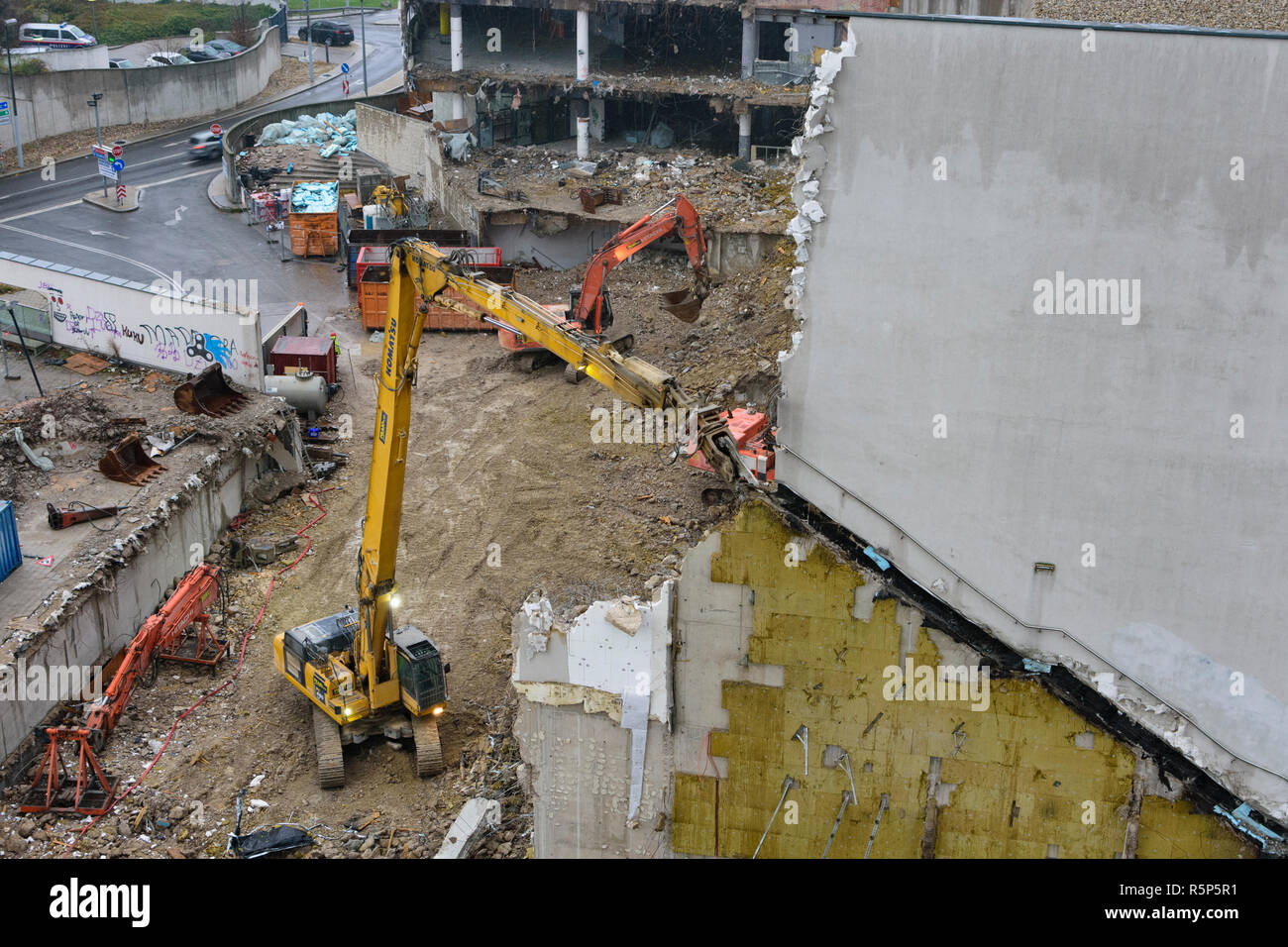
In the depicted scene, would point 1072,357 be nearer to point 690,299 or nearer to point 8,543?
point 8,543

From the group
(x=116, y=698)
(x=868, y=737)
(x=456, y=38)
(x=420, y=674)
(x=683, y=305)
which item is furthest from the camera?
(x=456, y=38)

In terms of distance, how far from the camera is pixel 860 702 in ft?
36.6

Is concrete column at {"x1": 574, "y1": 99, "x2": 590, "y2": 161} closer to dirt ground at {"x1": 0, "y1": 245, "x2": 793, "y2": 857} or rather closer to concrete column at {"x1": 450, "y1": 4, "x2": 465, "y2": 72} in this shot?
concrete column at {"x1": 450, "y1": 4, "x2": 465, "y2": 72}

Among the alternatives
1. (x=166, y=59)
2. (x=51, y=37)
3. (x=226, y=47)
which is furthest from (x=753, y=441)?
(x=51, y=37)

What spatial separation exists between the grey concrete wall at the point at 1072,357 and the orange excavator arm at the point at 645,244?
16.8 m

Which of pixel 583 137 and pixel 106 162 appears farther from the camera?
pixel 583 137

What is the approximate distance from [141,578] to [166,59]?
40611mm

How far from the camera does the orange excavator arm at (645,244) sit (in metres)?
27.2

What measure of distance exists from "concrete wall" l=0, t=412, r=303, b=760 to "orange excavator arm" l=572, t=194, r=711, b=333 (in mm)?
7239

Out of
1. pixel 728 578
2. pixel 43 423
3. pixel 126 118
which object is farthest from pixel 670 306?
pixel 126 118

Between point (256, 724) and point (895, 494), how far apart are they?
1141 cm

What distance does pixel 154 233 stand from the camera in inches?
1486

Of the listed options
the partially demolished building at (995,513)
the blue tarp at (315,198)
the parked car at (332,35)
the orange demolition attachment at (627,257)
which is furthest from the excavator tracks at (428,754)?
the parked car at (332,35)

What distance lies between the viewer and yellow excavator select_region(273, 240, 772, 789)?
14008mm
